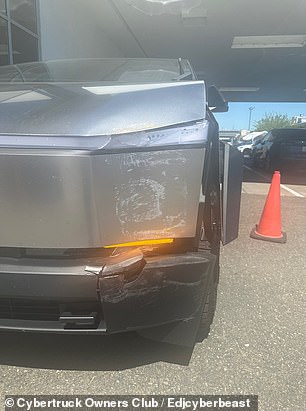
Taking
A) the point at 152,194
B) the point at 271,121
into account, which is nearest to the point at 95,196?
the point at 152,194

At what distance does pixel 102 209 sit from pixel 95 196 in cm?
7

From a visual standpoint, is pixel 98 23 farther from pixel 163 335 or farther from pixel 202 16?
pixel 163 335

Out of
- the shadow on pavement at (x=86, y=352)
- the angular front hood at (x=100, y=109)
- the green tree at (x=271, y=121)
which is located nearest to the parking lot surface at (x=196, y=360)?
the shadow on pavement at (x=86, y=352)

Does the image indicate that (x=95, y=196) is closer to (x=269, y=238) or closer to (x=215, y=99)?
(x=215, y=99)

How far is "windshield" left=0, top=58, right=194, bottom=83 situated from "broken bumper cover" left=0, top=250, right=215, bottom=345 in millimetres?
1209

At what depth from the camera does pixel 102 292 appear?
6.07 feet

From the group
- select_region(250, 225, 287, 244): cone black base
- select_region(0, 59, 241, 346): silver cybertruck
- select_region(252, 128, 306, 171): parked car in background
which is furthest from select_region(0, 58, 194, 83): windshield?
select_region(252, 128, 306, 171): parked car in background

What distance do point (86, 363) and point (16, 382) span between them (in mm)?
390

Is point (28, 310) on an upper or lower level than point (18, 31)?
lower

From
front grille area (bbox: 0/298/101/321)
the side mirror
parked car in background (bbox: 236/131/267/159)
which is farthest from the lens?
parked car in background (bbox: 236/131/267/159)

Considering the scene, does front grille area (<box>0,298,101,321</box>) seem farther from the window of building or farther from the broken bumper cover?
the window of building

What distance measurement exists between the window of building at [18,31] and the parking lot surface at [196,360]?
17.9ft

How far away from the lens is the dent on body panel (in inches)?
72.1

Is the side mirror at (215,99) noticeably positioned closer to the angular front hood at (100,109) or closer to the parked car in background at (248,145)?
the angular front hood at (100,109)
